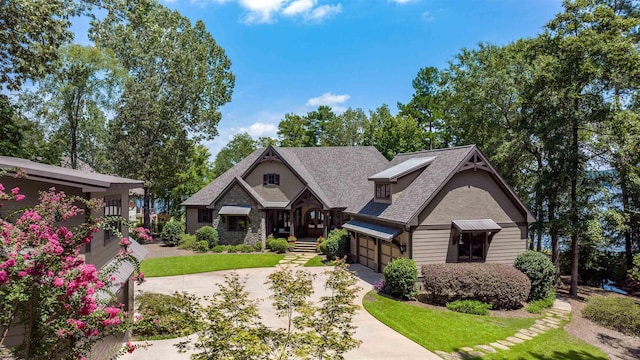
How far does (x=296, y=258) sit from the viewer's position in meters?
25.8

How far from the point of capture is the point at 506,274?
16156 mm

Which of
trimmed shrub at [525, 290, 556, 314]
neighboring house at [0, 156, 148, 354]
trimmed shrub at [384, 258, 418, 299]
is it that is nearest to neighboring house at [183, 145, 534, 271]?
trimmed shrub at [384, 258, 418, 299]

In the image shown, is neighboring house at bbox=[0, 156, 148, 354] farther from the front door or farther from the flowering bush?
the front door

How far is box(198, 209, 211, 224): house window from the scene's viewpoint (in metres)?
30.5

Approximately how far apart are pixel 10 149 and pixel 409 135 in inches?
1436

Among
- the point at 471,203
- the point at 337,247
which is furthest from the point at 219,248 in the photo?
the point at 471,203

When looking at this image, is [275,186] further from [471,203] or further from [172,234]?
[471,203]

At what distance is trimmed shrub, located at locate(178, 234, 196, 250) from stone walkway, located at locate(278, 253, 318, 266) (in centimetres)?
794

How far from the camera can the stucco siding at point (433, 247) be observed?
18.1m

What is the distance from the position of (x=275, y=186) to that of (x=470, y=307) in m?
19.0

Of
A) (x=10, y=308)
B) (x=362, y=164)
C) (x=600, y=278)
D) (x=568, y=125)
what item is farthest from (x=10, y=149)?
(x=600, y=278)

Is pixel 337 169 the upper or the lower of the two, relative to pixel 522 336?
upper

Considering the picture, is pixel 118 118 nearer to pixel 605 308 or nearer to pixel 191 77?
pixel 191 77

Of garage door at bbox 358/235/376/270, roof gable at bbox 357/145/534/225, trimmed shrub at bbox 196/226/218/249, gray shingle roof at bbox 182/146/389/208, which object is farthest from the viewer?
gray shingle roof at bbox 182/146/389/208
